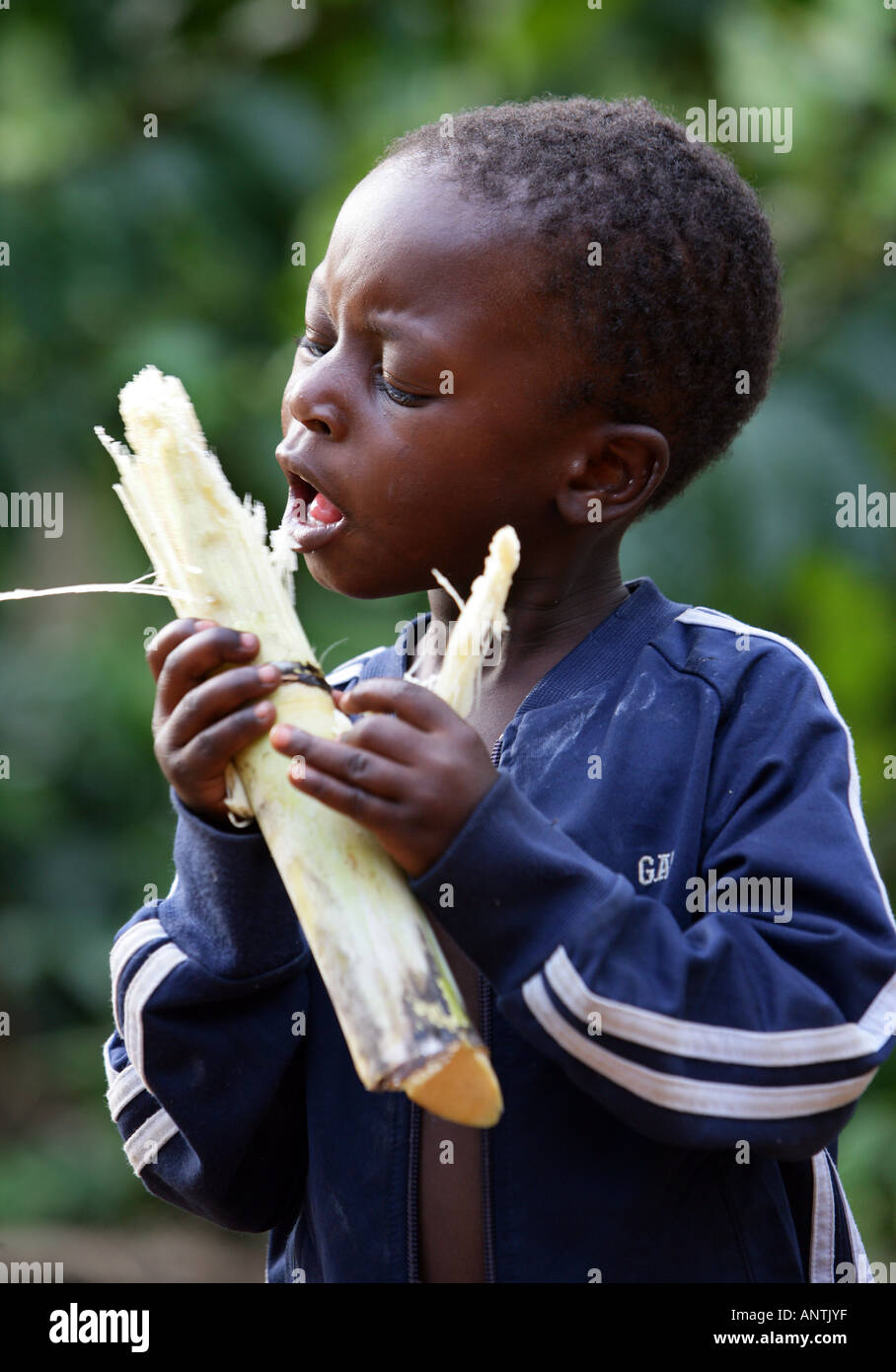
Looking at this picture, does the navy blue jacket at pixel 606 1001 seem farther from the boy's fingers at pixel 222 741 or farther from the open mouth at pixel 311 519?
the open mouth at pixel 311 519

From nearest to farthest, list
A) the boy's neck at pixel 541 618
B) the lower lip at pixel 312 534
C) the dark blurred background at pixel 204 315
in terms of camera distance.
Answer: the lower lip at pixel 312 534, the boy's neck at pixel 541 618, the dark blurred background at pixel 204 315

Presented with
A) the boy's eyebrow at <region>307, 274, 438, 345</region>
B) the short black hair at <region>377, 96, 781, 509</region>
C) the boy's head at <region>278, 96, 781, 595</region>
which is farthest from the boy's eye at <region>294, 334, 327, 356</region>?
the short black hair at <region>377, 96, 781, 509</region>

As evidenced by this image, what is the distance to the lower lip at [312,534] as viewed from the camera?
167 cm

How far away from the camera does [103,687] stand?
4445 millimetres

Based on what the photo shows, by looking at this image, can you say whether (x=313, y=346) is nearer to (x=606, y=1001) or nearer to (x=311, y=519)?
(x=311, y=519)

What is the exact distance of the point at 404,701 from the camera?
1.38m

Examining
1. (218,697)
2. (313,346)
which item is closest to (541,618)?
(313,346)

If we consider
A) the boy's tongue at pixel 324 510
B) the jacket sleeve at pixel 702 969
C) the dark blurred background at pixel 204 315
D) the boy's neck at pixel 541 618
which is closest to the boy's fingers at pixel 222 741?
the jacket sleeve at pixel 702 969

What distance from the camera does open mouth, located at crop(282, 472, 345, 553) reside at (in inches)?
65.6

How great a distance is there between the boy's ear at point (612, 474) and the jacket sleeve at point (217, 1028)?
0.52 m

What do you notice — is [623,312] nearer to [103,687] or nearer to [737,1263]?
[737,1263]

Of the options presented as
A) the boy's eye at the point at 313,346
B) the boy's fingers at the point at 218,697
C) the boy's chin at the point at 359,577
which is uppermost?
the boy's eye at the point at 313,346

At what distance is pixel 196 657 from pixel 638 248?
0.67 meters

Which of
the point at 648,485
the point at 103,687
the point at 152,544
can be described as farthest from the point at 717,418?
the point at 103,687
